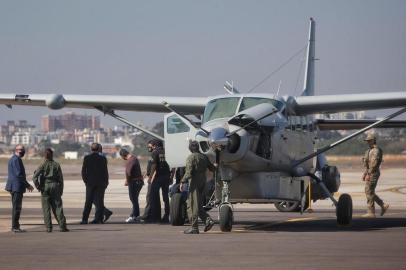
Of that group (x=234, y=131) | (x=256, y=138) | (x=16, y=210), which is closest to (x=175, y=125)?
(x=256, y=138)

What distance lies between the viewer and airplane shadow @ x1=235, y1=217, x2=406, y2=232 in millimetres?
21391

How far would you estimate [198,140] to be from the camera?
2038 cm

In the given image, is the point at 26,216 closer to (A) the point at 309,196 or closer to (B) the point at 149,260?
(A) the point at 309,196

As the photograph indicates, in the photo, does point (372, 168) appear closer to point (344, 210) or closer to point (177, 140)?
point (344, 210)

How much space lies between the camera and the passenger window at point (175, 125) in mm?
22797

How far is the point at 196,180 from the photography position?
66.3 feet

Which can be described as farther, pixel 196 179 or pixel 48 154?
pixel 48 154

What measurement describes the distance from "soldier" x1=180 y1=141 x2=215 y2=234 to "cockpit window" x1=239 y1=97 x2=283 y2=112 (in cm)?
182

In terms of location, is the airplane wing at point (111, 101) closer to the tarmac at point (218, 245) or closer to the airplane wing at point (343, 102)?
the airplane wing at point (343, 102)

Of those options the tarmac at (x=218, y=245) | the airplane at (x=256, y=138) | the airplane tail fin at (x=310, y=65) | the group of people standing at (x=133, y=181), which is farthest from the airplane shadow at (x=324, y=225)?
the airplane tail fin at (x=310, y=65)

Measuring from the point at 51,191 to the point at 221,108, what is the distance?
12.5ft

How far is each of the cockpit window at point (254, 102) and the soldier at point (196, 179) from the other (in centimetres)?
182

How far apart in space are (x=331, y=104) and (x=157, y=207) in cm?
454

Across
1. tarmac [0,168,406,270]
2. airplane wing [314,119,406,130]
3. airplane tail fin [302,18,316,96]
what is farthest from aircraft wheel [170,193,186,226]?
airplane tail fin [302,18,316,96]
